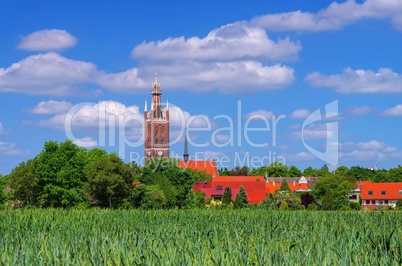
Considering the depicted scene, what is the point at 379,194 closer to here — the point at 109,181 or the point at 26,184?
the point at 109,181

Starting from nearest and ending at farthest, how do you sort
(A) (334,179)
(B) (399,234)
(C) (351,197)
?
1. (B) (399,234)
2. (A) (334,179)
3. (C) (351,197)

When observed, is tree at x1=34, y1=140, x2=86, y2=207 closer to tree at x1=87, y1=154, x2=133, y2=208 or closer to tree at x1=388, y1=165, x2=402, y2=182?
tree at x1=87, y1=154, x2=133, y2=208

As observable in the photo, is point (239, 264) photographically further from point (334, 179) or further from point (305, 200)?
point (334, 179)

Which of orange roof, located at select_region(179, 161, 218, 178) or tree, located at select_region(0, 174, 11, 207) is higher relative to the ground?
orange roof, located at select_region(179, 161, 218, 178)

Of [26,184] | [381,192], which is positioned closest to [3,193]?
[26,184]

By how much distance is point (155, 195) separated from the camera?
7781 centimetres

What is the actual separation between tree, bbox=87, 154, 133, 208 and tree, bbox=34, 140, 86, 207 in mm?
1749

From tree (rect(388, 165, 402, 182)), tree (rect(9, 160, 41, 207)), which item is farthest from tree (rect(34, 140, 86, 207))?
tree (rect(388, 165, 402, 182))

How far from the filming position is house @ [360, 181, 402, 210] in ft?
415

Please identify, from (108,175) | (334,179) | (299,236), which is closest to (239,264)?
(299,236)

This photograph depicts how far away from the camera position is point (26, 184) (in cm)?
6619

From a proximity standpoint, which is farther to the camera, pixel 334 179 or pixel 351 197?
pixel 351 197

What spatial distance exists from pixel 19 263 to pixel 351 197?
142741 mm

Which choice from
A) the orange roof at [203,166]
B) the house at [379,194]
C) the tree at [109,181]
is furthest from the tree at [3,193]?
the orange roof at [203,166]
